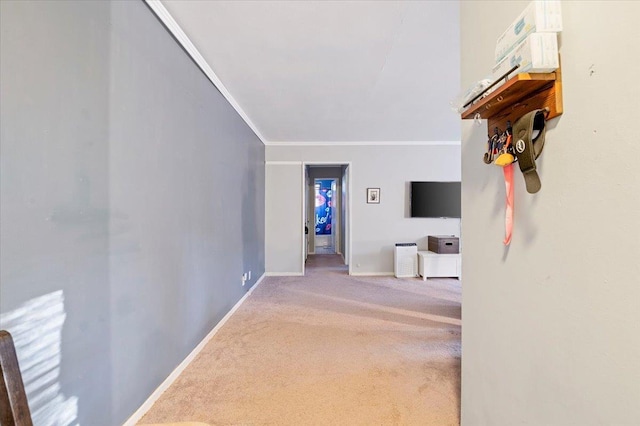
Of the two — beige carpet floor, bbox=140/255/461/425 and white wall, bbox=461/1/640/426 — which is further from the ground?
white wall, bbox=461/1/640/426

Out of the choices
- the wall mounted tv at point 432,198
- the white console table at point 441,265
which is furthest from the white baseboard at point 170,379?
the wall mounted tv at point 432,198

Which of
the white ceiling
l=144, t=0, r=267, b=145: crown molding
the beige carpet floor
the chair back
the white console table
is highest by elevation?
the white ceiling

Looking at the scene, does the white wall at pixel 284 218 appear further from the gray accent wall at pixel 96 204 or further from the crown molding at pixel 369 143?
the gray accent wall at pixel 96 204

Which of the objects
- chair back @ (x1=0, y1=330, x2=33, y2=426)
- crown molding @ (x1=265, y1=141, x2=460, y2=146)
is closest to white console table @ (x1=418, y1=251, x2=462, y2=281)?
crown molding @ (x1=265, y1=141, x2=460, y2=146)

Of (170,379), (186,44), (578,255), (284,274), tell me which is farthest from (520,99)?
(284,274)

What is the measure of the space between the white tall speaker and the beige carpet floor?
1264 millimetres

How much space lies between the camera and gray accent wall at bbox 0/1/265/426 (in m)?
0.95

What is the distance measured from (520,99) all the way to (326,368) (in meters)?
2.05

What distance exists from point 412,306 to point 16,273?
353cm

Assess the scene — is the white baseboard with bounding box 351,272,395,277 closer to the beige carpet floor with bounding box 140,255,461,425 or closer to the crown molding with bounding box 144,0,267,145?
the beige carpet floor with bounding box 140,255,461,425

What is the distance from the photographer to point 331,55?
2.27m

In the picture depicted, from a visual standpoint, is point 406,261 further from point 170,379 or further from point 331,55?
point 170,379

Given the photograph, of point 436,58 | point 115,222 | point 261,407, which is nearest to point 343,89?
point 436,58

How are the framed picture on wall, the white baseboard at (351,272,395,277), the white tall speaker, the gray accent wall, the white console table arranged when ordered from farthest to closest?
the framed picture on wall, the white baseboard at (351,272,395,277), the white tall speaker, the white console table, the gray accent wall
